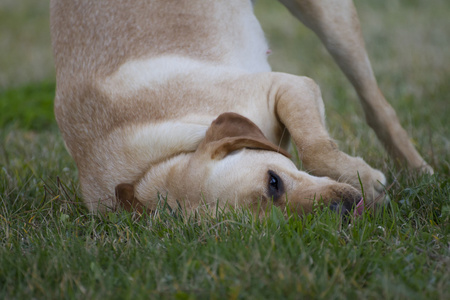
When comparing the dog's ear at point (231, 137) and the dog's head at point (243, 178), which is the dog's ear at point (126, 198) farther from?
the dog's ear at point (231, 137)

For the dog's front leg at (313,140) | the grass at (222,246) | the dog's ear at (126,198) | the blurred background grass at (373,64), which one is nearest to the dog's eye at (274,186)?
the grass at (222,246)

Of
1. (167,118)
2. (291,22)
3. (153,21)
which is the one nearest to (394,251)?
(167,118)

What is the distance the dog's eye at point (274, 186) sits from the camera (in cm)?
262

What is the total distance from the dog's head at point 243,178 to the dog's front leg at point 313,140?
6.0 inches

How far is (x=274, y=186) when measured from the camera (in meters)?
2.65

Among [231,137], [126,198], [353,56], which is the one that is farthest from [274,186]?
[353,56]

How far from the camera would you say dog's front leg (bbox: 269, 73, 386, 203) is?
290cm

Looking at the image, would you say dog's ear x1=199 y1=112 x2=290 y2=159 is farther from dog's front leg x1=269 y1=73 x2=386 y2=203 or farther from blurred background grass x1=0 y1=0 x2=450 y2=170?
blurred background grass x1=0 y1=0 x2=450 y2=170

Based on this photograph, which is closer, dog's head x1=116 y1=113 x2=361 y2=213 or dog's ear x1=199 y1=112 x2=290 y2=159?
dog's head x1=116 y1=113 x2=361 y2=213

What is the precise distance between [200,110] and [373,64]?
13.2ft

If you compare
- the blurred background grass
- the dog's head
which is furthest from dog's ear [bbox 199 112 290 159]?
the blurred background grass

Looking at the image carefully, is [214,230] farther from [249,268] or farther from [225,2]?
[225,2]

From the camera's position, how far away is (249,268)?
1997 millimetres

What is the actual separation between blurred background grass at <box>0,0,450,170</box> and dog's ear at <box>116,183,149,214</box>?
5.40 feet
